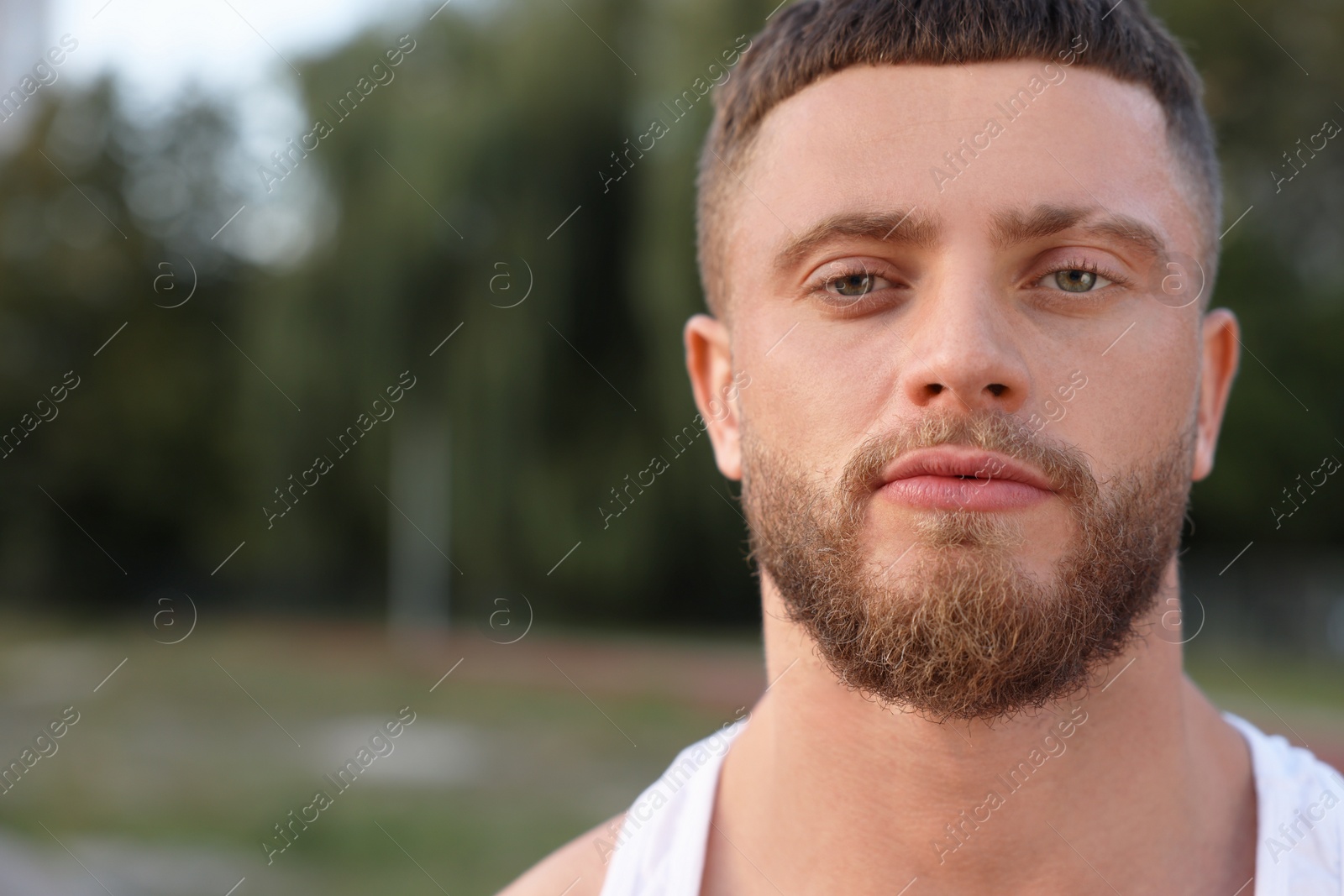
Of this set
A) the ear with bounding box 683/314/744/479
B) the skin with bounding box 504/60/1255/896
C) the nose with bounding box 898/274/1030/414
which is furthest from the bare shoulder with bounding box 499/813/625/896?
the nose with bounding box 898/274/1030/414

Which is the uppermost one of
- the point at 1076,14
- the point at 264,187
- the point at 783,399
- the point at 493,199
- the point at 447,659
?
the point at 1076,14

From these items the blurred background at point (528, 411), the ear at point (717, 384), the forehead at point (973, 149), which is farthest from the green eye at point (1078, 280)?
the blurred background at point (528, 411)

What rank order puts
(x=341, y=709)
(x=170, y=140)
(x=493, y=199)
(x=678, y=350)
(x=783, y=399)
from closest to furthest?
(x=783, y=399), (x=341, y=709), (x=678, y=350), (x=493, y=199), (x=170, y=140)

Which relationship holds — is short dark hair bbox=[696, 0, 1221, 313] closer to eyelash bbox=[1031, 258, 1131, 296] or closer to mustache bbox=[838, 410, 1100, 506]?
eyelash bbox=[1031, 258, 1131, 296]

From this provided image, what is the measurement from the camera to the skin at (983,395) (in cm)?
168

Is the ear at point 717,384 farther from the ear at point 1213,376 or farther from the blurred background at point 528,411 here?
the blurred background at point 528,411

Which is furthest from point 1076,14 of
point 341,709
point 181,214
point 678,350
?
point 181,214

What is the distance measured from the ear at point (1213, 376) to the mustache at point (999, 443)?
43cm

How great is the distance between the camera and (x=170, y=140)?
86.3 feet

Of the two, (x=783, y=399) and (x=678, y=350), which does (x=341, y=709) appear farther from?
(x=783, y=399)

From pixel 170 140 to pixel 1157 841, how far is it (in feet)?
94.2

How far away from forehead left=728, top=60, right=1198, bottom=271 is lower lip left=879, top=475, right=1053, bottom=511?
39 centimetres

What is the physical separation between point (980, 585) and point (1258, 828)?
0.66m

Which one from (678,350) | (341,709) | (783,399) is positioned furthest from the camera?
(678,350)
